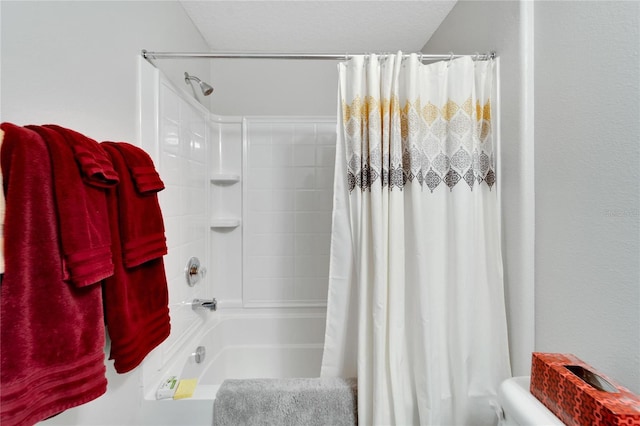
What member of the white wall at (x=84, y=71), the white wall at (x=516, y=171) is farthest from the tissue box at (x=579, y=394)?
the white wall at (x=84, y=71)

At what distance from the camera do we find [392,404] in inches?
39.0

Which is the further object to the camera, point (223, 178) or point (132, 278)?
point (223, 178)

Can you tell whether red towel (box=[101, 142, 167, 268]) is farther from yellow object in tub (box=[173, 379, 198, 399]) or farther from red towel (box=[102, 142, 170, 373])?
yellow object in tub (box=[173, 379, 198, 399])

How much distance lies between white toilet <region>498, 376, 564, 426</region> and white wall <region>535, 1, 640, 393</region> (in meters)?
0.22

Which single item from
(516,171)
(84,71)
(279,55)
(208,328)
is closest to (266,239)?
(208,328)

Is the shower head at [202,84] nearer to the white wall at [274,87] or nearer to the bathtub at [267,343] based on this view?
the white wall at [274,87]

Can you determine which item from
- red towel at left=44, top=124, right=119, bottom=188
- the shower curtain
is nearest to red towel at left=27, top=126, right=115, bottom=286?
red towel at left=44, top=124, right=119, bottom=188

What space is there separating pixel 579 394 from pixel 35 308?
115cm

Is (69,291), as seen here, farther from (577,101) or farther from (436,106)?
(577,101)

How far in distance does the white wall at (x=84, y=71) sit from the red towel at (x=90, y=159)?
11 cm

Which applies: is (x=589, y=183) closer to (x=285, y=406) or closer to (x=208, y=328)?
(x=285, y=406)

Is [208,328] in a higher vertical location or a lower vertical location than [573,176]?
lower

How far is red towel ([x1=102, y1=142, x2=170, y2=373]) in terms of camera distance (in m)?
0.80

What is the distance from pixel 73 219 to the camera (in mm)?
636
